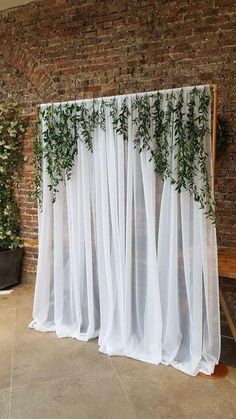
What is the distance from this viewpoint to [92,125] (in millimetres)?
2824

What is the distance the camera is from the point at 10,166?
14.4 ft

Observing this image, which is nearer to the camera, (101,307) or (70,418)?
(70,418)

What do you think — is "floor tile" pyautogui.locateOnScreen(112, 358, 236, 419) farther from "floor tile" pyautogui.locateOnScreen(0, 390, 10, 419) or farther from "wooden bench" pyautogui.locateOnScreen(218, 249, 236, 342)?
"floor tile" pyautogui.locateOnScreen(0, 390, 10, 419)

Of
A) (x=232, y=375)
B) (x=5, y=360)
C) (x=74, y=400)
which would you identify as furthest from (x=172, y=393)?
(x=5, y=360)

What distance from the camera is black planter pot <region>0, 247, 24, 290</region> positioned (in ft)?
14.0

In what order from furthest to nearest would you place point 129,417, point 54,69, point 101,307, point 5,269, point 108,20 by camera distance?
point 5,269 < point 54,69 < point 108,20 < point 101,307 < point 129,417

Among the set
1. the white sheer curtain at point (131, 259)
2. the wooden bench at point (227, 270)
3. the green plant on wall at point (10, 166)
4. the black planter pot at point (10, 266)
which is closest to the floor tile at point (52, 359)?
the white sheer curtain at point (131, 259)

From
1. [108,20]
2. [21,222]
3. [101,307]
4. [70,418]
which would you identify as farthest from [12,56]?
[70,418]

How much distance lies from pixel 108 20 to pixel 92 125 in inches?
55.5

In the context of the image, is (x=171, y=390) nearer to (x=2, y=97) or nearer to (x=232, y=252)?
(x=232, y=252)

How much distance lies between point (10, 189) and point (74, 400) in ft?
9.08

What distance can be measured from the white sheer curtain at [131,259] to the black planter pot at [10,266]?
1.27m

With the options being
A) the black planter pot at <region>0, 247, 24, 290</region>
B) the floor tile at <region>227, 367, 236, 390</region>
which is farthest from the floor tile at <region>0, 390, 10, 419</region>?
the black planter pot at <region>0, 247, 24, 290</region>

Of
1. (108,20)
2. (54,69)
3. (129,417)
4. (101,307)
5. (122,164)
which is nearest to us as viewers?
(129,417)
